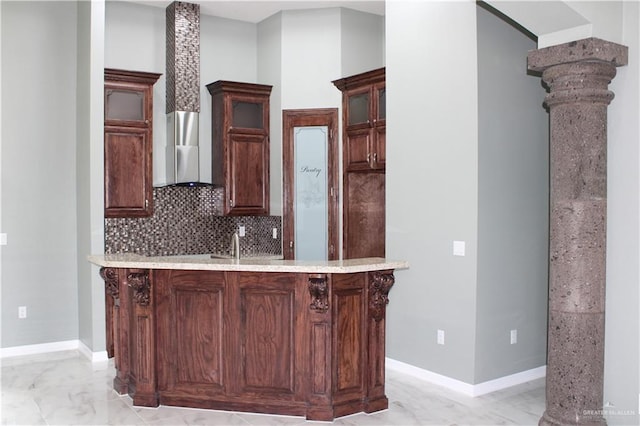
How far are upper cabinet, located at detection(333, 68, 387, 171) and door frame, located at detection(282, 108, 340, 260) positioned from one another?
→ 0.26 metres

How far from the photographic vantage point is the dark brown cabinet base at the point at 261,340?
12.9ft

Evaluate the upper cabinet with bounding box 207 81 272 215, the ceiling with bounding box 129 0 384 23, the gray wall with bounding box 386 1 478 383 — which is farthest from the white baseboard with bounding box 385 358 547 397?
the ceiling with bounding box 129 0 384 23

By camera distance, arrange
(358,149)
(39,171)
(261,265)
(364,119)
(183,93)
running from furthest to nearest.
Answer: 1. (183,93)
2. (358,149)
3. (364,119)
4. (39,171)
5. (261,265)

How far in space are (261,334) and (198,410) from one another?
710mm

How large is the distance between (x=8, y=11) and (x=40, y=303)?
109 inches

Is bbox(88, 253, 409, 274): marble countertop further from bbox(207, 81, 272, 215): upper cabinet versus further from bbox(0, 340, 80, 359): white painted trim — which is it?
bbox(207, 81, 272, 215): upper cabinet

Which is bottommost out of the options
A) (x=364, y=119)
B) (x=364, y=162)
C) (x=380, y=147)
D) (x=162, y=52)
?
(x=364, y=162)

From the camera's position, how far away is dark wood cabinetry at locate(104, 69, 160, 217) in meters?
5.86

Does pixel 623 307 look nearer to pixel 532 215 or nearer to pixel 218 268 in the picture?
pixel 532 215

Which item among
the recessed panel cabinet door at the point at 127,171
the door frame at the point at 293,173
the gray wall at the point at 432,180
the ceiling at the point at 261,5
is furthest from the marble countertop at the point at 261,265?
the ceiling at the point at 261,5

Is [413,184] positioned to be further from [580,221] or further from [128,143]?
[128,143]

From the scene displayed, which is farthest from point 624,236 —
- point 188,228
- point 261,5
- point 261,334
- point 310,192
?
point 261,5

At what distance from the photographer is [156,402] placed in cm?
420

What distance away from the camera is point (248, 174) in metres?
6.88
